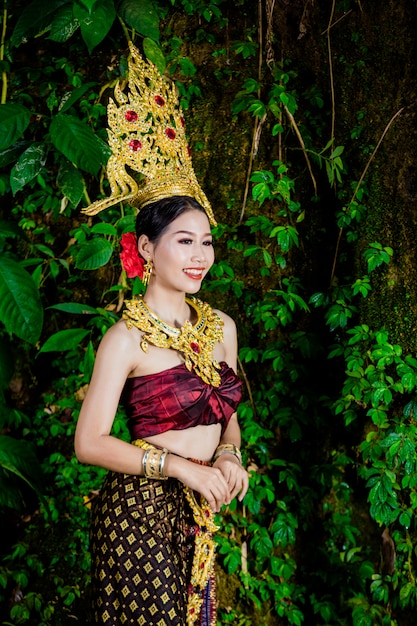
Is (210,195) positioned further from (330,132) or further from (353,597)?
(353,597)

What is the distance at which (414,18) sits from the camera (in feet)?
8.39

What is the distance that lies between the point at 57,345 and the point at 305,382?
3.04 feet

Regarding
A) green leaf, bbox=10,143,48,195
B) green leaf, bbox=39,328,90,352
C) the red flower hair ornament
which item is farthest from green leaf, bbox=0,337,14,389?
the red flower hair ornament

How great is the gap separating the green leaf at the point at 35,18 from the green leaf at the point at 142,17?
21 centimetres

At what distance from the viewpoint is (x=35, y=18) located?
234cm

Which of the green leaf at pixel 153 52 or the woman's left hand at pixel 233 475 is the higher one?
the green leaf at pixel 153 52

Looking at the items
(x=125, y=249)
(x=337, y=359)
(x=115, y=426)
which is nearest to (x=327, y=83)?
(x=337, y=359)

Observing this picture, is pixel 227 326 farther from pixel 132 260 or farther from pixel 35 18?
pixel 35 18

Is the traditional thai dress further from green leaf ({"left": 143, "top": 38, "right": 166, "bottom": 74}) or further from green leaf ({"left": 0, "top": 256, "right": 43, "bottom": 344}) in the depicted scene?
green leaf ({"left": 143, "top": 38, "right": 166, "bottom": 74})

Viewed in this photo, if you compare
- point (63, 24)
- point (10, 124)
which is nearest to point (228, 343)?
point (10, 124)

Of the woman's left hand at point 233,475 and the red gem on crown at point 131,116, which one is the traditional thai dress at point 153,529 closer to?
the woman's left hand at point 233,475

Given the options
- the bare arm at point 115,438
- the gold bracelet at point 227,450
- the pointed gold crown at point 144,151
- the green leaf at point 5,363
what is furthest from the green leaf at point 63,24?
the gold bracelet at point 227,450

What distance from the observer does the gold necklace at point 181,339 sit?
66.1 inches

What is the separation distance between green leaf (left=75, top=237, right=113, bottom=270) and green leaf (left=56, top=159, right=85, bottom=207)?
0.15 m
